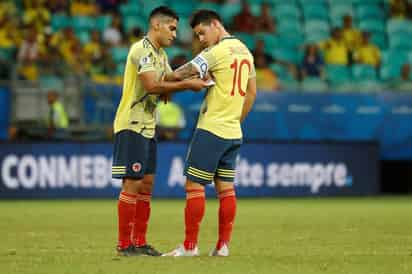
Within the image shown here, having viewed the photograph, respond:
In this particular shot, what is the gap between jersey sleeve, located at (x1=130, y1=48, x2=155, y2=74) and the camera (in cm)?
1026

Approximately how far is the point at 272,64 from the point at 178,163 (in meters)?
4.33

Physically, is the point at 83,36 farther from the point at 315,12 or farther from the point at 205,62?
the point at 205,62

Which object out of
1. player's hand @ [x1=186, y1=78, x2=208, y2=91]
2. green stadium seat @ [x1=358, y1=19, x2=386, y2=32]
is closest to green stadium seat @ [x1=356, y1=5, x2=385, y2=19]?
green stadium seat @ [x1=358, y1=19, x2=386, y2=32]

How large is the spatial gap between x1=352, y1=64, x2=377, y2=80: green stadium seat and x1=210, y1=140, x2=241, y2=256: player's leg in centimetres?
1555

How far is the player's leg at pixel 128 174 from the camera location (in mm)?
10328

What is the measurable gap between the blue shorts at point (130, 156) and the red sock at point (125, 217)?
0.20 meters

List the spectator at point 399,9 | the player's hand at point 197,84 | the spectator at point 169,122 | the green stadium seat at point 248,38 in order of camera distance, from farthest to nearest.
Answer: the spectator at point 399,9, the green stadium seat at point 248,38, the spectator at point 169,122, the player's hand at point 197,84

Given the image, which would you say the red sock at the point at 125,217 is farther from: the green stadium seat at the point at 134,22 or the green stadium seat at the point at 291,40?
the green stadium seat at the point at 291,40

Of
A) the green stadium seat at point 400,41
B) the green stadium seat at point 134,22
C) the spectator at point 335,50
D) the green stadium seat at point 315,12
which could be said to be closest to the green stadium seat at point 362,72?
the spectator at point 335,50

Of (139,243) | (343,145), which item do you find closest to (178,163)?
(343,145)

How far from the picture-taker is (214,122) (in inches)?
405

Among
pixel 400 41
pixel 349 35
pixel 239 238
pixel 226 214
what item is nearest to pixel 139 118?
pixel 226 214

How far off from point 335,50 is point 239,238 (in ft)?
45.7

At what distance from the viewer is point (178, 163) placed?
2161 centimetres
